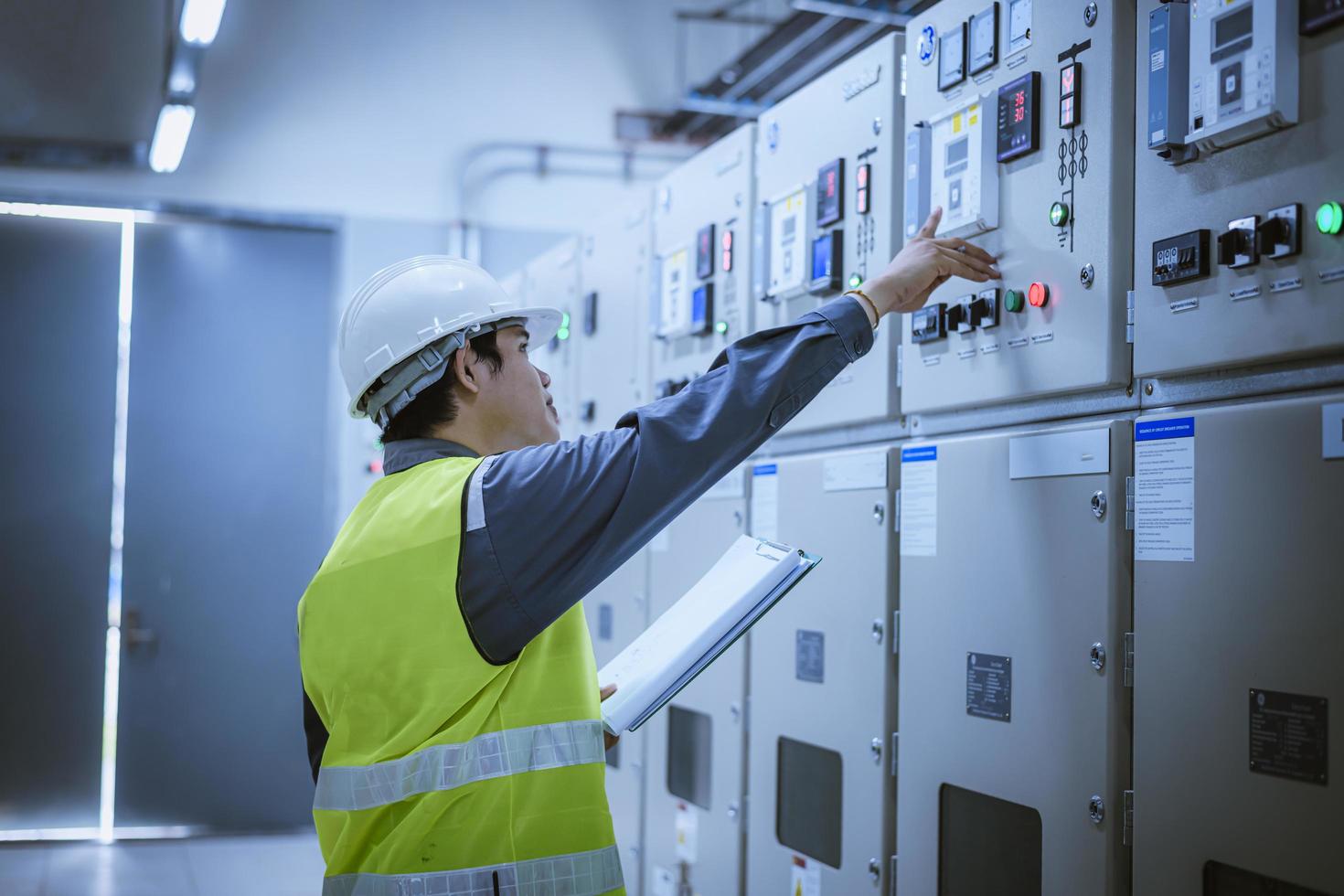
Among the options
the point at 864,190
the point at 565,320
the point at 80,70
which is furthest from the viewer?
the point at 80,70

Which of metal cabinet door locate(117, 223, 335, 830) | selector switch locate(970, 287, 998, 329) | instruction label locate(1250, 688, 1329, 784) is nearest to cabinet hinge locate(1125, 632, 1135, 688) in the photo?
instruction label locate(1250, 688, 1329, 784)

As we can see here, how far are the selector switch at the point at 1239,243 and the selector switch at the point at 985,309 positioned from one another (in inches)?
21.0

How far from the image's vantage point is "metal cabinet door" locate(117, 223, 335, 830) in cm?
660

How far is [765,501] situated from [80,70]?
506 centimetres

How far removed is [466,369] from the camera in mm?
2090

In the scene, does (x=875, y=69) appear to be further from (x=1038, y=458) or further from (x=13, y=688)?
(x=13, y=688)

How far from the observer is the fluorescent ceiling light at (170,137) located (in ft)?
18.7

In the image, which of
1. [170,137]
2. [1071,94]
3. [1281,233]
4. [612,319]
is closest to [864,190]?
[1071,94]

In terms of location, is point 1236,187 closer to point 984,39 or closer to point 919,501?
point 984,39

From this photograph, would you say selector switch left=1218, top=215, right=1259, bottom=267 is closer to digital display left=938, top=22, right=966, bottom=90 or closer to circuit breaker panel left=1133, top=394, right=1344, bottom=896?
circuit breaker panel left=1133, top=394, right=1344, bottom=896

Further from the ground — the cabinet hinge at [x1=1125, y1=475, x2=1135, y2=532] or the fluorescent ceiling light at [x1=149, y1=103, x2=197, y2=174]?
the fluorescent ceiling light at [x1=149, y1=103, x2=197, y2=174]

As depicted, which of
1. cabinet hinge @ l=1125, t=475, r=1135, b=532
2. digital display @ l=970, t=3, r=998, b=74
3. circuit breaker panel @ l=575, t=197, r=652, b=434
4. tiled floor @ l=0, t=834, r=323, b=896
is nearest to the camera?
cabinet hinge @ l=1125, t=475, r=1135, b=532

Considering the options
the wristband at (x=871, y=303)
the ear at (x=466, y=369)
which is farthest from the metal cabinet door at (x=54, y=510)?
the wristband at (x=871, y=303)

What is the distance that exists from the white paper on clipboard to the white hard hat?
23.9 inches
